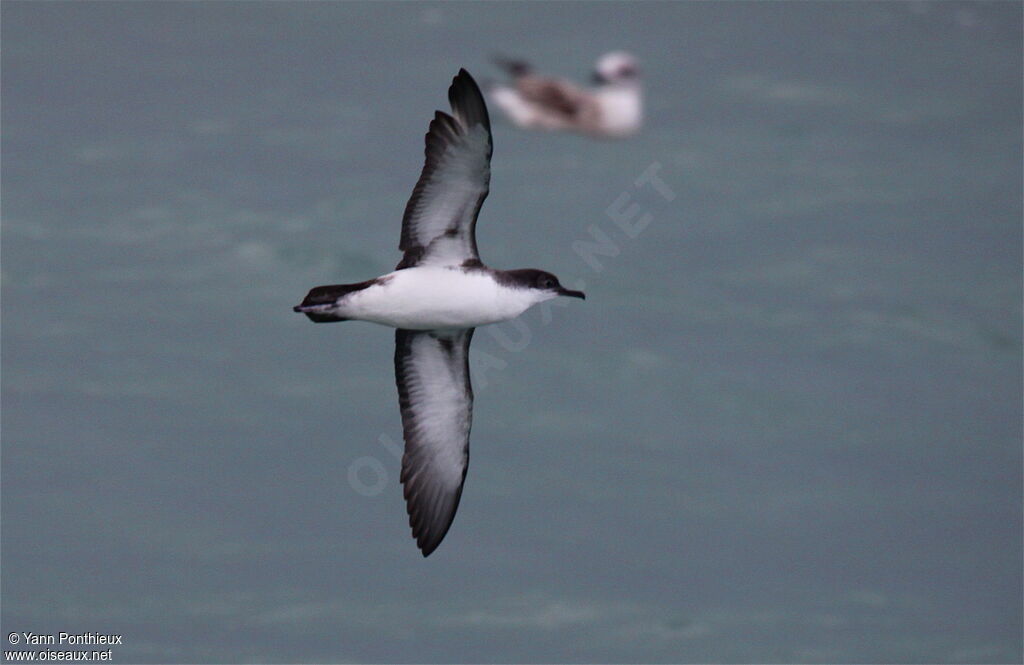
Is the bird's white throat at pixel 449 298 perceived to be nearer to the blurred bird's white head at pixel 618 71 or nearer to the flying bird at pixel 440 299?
the flying bird at pixel 440 299

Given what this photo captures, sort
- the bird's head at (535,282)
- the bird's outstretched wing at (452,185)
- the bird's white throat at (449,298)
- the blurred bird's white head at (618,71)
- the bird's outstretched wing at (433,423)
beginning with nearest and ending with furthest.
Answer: the bird's outstretched wing at (452,185) < the bird's white throat at (449,298) < the bird's head at (535,282) < the bird's outstretched wing at (433,423) < the blurred bird's white head at (618,71)

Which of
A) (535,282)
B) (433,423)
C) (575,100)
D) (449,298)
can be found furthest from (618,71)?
(449,298)

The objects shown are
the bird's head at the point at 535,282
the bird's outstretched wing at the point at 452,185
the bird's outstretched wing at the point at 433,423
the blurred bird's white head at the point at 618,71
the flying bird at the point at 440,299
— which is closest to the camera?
the bird's outstretched wing at the point at 452,185

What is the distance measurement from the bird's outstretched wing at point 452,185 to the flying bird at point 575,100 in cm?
581

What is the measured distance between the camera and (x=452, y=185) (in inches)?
531

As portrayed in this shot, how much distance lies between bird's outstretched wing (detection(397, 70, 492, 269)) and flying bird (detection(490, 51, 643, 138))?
581 cm

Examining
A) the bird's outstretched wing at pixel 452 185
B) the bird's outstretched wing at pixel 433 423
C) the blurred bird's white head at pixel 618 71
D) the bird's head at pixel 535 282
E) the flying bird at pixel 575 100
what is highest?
the blurred bird's white head at pixel 618 71

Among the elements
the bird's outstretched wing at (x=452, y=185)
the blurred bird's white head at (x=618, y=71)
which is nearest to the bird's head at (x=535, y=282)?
the bird's outstretched wing at (x=452, y=185)

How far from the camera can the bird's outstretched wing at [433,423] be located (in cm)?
1476

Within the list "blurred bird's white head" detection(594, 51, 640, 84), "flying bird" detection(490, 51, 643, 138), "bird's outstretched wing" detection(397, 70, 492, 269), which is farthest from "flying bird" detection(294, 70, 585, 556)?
"blurred bird's white head" detection(594, 51, 640, 84)

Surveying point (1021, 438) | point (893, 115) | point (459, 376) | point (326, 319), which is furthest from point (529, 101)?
point (1021, 438)

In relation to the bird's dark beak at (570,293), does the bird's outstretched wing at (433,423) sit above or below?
below

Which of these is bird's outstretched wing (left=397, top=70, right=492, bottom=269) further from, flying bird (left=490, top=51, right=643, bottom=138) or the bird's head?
flying bird (left=490, top=51, right=643, bottom=138)

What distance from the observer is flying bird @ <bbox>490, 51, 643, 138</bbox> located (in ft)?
64.3
